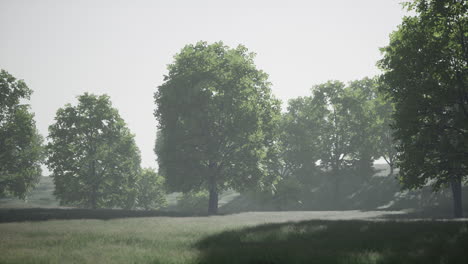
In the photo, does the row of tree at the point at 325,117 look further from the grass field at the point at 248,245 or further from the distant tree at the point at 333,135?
the grass field at the point at 248,245

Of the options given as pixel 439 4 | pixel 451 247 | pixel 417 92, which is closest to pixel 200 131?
pixel 417 92

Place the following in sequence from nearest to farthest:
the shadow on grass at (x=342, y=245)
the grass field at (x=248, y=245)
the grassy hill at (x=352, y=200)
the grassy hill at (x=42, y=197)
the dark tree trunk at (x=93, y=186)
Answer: the shadow on grass at (x=342, y=245) → the grass field at (x=248, y=245) → the dark tree trunk at (x=93, y=186) → the grassy hill at (x=352, y=200) → the grassy hill at (x=42, y=197)

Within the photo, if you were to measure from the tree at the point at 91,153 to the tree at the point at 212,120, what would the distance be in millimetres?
6542

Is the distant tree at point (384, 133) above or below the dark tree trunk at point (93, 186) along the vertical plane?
above

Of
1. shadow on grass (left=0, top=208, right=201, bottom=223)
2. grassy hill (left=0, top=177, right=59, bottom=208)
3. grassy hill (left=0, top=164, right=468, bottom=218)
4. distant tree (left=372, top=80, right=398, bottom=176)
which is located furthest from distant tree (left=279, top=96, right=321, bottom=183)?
grassy hill (left=0, top=177, right=59, bottom=208)

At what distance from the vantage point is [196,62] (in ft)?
114

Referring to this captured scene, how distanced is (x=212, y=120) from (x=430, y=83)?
67.6 feet

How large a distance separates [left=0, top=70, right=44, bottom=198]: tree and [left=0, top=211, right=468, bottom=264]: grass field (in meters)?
21.5

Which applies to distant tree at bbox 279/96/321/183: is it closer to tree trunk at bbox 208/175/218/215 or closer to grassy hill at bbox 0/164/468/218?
grassy hill at bbox 0/164/468/218

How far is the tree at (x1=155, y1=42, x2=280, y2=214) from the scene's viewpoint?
3434 centimetres

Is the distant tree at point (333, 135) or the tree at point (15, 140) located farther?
the distant tree at point (333, 135)

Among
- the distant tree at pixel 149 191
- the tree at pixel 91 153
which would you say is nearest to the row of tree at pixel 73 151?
the tree at pixel 91 153

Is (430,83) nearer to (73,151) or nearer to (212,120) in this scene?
(212,120)

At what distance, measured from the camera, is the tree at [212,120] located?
34344 millimetres
